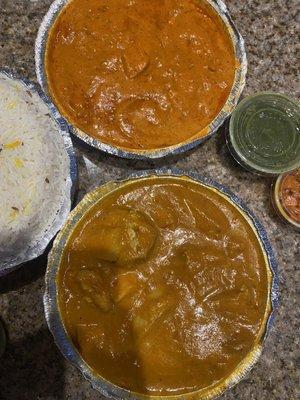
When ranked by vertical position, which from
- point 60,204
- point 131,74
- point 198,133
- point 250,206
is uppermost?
→ point 131,74

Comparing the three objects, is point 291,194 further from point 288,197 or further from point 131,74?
point 131,74

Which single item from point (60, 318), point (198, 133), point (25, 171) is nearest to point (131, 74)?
point (198, 133)

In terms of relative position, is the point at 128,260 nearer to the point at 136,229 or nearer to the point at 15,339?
the point at 136,229

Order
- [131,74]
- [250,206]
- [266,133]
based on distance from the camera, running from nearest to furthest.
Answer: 1. [131,74]
2. [266,133]
3. [250,206]

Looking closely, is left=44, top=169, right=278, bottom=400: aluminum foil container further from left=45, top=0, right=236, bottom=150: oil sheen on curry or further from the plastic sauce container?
the plastic sauce container

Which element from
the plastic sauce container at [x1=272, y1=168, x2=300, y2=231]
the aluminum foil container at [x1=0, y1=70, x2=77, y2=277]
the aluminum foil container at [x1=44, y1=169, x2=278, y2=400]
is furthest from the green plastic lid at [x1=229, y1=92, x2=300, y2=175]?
the aluminum foil container at [x1=0, y1=70, x2=77, y2=277]

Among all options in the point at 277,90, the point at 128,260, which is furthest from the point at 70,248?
the point at 277,90
